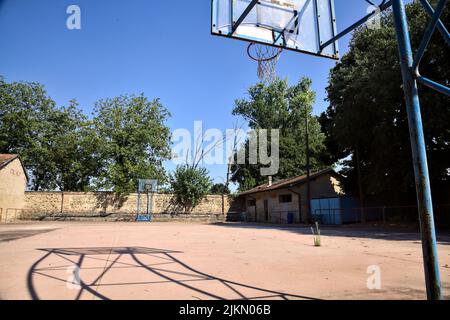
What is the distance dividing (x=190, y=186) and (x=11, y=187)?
1774cm

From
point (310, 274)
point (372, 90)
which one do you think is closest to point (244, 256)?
point (310, 274)

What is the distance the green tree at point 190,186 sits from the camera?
36.6 meters

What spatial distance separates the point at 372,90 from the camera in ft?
65.1

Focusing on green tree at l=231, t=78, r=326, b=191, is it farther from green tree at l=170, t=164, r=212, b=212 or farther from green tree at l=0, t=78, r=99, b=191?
green tree at l=0, t=78, r=99, b=191

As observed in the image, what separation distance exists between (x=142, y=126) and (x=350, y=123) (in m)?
27.1

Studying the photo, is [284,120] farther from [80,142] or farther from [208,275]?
[208,275]

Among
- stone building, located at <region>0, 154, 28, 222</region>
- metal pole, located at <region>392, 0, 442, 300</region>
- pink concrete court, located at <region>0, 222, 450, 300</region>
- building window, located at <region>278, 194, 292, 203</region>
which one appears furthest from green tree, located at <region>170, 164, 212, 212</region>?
metal pole, located at <region>392, 0, 442, 300</region>

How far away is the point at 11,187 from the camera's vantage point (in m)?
31.0

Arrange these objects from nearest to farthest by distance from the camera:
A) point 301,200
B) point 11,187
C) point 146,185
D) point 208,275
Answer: point 208,275 < point 301,200 < point 11,187 < point 146,185

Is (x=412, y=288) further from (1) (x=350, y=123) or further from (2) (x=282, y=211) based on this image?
(2) (x=282, y=211)

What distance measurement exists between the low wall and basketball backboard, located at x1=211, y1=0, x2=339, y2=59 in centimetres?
2970

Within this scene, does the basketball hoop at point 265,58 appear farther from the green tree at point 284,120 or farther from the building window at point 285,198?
the green tree at point 284,120

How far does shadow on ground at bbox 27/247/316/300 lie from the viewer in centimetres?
457

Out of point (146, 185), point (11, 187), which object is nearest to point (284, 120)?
point (146, 185)
